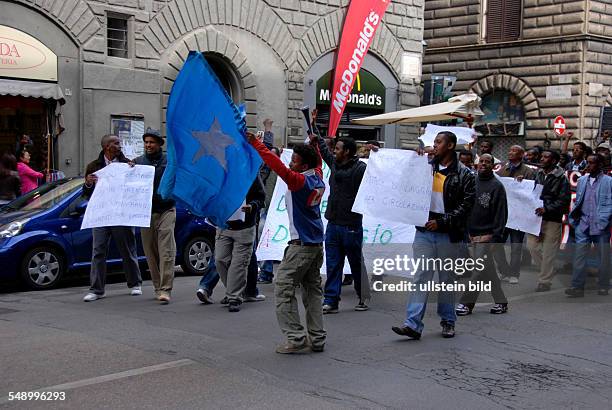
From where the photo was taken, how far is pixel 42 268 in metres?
10.7

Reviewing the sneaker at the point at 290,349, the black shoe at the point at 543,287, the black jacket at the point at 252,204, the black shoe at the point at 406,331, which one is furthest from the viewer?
the black shoe at the point at 543,287

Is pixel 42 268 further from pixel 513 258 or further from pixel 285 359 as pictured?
pixel 513 258

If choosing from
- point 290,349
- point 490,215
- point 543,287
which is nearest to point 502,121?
point 543,287

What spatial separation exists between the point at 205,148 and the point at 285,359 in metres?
2.21

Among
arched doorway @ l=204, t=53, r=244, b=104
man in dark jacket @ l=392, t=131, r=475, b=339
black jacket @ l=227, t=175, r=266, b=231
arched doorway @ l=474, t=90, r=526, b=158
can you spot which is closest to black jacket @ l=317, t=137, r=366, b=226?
black jacket @ l=227, t=175, r=266, b=231

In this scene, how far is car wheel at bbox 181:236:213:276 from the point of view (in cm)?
1227

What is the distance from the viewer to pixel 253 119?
2092cm

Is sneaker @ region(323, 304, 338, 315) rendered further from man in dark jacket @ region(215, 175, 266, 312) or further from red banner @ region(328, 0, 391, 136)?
red banner @ region(328, 0, 391, 136)

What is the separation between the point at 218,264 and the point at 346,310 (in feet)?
4.92

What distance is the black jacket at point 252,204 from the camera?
9078mm

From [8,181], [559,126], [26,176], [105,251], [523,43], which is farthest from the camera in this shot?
[523,43]

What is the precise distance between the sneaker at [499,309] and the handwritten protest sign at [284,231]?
1678mm

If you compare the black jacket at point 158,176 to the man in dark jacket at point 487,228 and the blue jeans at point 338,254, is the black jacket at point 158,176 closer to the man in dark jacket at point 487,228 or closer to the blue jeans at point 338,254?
the blue jeans at point 338,254

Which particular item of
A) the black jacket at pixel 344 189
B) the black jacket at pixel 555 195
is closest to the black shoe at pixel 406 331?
the black jacket at pixel 344 189
